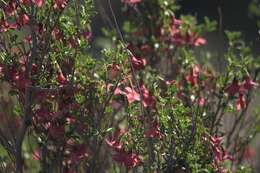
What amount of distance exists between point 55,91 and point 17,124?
0.98 metres

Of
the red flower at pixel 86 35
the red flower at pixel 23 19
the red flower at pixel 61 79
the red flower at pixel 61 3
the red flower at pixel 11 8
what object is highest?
the red flower at pixel 61 3

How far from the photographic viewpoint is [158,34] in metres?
3.75

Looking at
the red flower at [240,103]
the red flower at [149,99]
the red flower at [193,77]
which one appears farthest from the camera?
the red flower at [193,77]

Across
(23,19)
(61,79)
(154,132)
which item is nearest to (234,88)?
(154,132)

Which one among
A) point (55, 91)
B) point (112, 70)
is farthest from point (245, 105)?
point (55, 91)

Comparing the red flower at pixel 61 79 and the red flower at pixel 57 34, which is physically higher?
the red flower at pixel 57 34

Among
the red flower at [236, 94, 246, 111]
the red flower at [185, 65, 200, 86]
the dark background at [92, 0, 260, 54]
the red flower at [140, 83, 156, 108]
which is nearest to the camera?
the red flower at [140, 83, 156, 108]

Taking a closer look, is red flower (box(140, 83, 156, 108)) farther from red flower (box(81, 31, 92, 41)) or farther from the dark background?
the dark background

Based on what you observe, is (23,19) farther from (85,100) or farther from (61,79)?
(85,100)

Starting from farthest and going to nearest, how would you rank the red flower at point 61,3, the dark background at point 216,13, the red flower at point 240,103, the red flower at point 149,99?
the dark background at point 216,13 < the red flower at point 240,103 < the red flower at point 149,99 < the red flower at point 61,3

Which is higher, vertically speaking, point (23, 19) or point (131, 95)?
point (23, 19)

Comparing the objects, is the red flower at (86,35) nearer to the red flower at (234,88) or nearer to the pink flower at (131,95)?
the pink flower at (131,95)

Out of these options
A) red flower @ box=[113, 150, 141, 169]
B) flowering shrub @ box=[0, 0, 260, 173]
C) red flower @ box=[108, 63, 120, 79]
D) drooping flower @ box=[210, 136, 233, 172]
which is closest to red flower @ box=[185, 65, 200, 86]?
flowering shrub @ box=[0, 0, 260, 173]

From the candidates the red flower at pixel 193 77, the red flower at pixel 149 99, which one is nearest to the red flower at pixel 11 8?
the red flower at pixel 149 99
